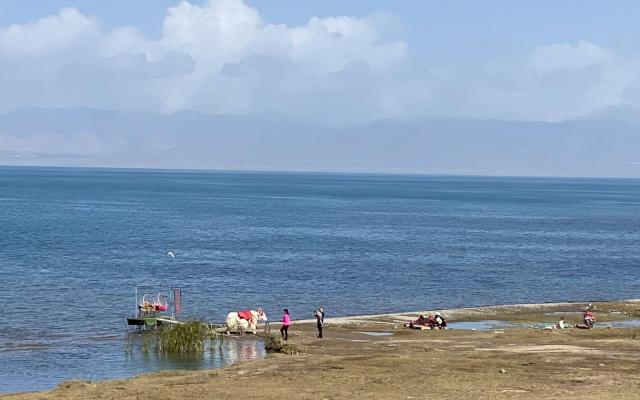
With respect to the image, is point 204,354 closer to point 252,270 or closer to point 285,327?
point 285,327

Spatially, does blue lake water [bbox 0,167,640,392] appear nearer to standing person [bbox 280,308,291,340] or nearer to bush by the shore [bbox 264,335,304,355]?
bush by the shore [bbox 264,335,304,355]

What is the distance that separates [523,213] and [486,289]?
12434cm

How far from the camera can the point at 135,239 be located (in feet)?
379

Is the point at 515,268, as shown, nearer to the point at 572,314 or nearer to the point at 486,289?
the point at 486,289

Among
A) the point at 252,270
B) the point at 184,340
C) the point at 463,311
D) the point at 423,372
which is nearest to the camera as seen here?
the point at 423,372

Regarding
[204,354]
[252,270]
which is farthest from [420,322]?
[252,270]

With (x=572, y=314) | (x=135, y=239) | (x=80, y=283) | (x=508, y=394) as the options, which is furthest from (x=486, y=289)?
(x=135, y=239)

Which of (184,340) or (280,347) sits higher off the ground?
(184,340)

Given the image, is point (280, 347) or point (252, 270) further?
point (252, 270)

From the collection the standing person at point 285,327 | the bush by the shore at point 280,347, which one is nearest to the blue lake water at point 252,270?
the bush by the shore at point 280,347

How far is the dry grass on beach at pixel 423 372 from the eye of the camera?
30.5 m

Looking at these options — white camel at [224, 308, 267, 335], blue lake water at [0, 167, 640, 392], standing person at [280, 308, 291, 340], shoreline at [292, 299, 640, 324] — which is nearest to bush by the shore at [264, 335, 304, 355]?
standing person at [280, 308, 291, 340]

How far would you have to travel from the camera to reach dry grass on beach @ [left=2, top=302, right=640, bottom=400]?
1199 inches

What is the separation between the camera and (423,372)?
3400cm
